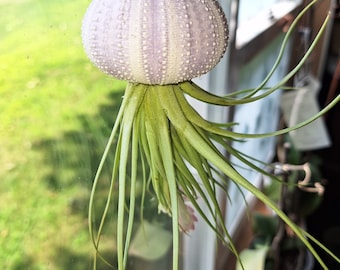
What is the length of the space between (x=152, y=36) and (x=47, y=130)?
0.72ft

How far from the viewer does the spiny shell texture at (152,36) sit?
279 mm

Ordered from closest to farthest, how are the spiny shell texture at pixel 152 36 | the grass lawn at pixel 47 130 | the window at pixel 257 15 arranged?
the spiny shell texture at pixel 152 36 < the grass lawn at pixel 47 130 < the window at pixel 257 15

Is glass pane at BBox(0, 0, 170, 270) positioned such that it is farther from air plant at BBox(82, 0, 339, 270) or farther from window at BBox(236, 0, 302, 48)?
window at BBox(236, 0, 302, 48)

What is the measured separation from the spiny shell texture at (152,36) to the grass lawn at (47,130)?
125mm

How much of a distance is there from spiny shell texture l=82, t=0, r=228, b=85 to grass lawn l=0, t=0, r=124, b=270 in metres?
0.12

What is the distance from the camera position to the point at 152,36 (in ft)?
0.92

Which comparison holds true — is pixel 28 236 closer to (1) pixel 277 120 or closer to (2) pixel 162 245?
(2) pixel 162 245

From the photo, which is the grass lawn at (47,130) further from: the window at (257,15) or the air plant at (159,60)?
the window at (257,15)

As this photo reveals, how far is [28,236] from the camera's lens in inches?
18.1

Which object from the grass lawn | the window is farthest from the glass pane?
the window

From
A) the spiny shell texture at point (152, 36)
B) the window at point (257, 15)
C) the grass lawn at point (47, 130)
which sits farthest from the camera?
the window at point (257, 15)

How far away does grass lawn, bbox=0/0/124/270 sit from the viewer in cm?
40

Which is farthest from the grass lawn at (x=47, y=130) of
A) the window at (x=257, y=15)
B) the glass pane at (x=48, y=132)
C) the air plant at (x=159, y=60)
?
the window at (x=257, y=15)

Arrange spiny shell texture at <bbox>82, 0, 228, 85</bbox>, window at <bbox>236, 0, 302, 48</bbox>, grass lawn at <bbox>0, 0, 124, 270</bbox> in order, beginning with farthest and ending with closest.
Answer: window at <bbox>236, 0, 302, 48</bbox>
grass lawn at <bbox>0, 0, 124, 270</bbox>
spiny shell texture at <bbox>82, 0, 228, 85</bbox>
